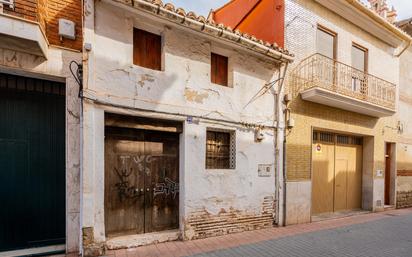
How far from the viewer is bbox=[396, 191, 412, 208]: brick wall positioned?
11.2 meters

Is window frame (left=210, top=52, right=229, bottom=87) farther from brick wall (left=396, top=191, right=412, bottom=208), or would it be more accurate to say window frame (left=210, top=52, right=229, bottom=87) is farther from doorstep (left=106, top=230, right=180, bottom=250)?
brick wall (left=396, top=191, right=412, bottom=208)

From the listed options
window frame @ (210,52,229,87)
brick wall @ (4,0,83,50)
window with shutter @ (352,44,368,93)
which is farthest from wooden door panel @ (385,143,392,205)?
brick wall @ (4,0,83,50)

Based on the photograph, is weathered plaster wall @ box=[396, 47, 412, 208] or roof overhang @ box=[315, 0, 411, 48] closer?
roof overhang @ box=[315, 0, 411, 48]

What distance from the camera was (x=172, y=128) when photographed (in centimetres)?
583

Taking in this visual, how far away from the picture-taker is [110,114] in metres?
5.11

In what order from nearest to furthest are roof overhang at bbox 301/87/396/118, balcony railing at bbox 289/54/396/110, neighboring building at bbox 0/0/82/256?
neighboring building at bbox 0/0/82/256, roof overhang at bbox 301/87/396/118, balcony railing at bbox 289/54/396/110

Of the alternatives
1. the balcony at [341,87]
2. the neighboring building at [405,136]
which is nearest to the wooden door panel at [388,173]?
the neighboring building at [405,136]

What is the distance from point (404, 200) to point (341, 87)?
6.98 meters

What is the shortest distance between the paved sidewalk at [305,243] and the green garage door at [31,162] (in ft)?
4.92

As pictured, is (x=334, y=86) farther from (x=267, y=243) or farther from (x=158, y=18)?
(x=158, y=18)

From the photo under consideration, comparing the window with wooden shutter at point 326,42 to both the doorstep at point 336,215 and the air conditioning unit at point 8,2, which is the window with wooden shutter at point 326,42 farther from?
the air conditioning unit at point 8,2

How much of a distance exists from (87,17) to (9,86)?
1.97m

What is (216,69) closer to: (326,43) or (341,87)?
(326,43)

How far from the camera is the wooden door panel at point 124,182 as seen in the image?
518 cm
